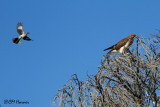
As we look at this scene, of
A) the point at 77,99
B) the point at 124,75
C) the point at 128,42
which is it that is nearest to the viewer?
the point at 77,99

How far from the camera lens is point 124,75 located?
5.51 metres

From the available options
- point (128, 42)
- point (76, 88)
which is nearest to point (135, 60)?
Answer: point (76, 88)

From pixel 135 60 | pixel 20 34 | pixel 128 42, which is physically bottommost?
pixel 135 60

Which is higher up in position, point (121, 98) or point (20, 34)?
point (20, 34)

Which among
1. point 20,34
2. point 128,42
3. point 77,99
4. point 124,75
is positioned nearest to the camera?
point 77,99

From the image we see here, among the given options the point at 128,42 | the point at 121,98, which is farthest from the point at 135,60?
the point at 128,42

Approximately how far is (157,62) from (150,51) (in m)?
0.24

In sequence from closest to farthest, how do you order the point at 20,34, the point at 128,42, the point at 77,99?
1. the point at 77,99
2. the point at 128,42
3. the point at 20,34

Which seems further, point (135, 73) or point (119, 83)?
point (119, 83)

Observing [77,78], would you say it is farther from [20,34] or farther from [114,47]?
[20,34]

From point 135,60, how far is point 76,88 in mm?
1244

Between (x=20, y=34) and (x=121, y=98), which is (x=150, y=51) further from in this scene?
(x=20, y=34)

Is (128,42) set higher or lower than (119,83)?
higher

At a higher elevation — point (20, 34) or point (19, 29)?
point (19, 29)
